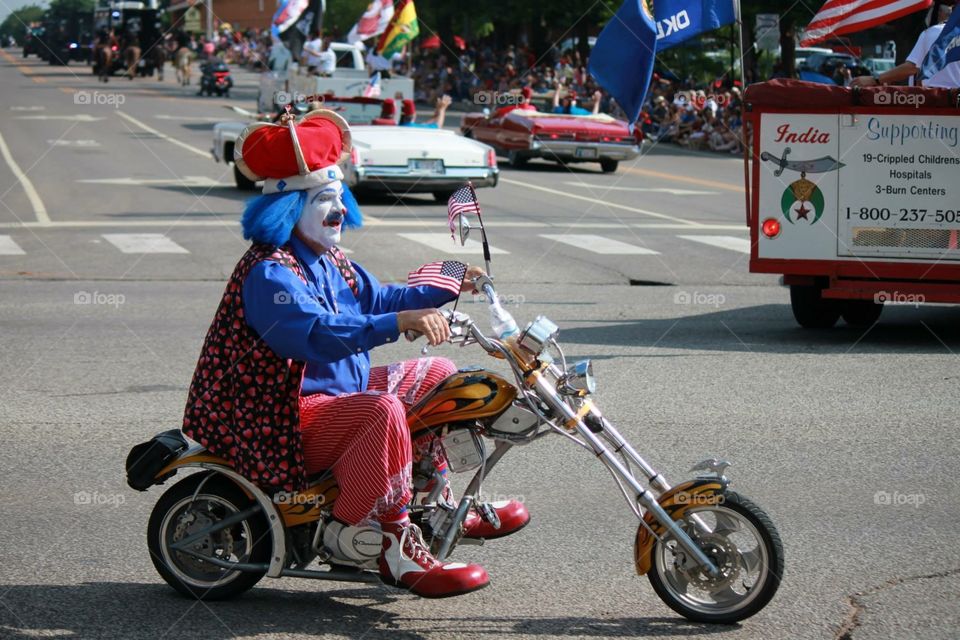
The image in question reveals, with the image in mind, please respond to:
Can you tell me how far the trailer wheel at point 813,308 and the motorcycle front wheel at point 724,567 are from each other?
22.6 feet

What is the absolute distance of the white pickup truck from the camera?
27.3m

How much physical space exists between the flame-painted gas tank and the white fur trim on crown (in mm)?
820

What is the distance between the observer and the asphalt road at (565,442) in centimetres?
491

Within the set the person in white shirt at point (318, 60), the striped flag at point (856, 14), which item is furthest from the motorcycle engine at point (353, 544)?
the person in white shirt at point (318, 60)

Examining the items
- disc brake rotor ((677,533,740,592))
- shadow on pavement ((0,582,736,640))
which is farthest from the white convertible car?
disc brake rotor ((677,533,740,592))

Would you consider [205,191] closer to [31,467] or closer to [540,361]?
[31,467]

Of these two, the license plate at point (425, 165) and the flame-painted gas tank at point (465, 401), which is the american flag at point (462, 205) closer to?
the flame-painted gas tank at point (465, 401)

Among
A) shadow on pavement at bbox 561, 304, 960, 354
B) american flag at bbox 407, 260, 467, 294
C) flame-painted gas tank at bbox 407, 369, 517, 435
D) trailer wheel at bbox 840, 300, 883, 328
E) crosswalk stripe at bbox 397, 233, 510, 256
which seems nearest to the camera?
flame-painted gas tank at bbox 407, 369, 517, 435

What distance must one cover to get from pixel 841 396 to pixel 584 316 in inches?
141

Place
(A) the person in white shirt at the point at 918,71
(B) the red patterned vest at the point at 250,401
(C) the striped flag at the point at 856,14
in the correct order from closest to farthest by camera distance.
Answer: (B) the red patterned vest at the point at 250,401, (A) the person in white shirt at the point at 918,71, (C) the striped flag at the point at 856,14

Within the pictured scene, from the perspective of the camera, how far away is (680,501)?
462 centimetres

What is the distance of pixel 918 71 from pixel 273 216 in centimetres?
808

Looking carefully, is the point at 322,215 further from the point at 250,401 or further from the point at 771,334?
the point at 771,334

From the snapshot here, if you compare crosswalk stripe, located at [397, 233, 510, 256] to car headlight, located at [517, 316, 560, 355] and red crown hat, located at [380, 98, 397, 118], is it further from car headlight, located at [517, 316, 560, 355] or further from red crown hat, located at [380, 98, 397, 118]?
car headlight, located at [517, 316, 560, 355]
